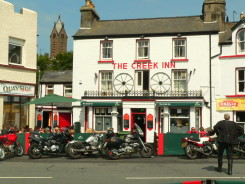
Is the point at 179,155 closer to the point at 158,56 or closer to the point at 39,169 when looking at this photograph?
the point at 39,169

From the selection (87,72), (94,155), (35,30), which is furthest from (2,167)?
(87,72)

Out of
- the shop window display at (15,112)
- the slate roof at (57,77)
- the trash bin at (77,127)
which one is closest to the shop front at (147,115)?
the trash bin at (77,127)

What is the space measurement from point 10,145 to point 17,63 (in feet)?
23.0

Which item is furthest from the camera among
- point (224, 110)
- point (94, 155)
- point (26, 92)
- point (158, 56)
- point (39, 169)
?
point (158, 56)

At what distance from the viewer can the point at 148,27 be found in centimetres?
2780

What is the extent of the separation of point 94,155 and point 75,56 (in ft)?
44.7

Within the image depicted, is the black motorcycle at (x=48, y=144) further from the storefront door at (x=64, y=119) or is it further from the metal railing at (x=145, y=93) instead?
the storefront door at (x=64, y=119)

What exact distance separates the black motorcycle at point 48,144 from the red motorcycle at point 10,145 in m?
0.66

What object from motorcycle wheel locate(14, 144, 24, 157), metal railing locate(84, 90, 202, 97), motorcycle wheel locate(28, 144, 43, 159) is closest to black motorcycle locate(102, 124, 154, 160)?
motorcycle wheel locate(28, 144, 43, 159)

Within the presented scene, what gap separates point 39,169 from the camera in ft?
37.4

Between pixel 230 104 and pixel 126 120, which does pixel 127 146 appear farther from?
pixel 230 104

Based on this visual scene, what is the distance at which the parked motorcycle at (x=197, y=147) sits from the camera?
1459 cm

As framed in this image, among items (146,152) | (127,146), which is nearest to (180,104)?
(146,152)

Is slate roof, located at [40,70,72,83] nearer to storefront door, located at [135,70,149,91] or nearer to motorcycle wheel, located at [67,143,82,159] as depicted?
storefront door, located at [135,70,149,91]
